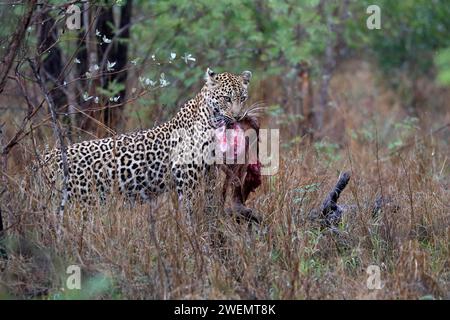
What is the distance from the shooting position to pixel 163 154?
8203 mm

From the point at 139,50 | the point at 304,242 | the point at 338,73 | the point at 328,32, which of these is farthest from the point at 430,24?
the point at 304,242

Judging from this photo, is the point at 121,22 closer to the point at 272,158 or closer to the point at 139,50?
the point at 139,50

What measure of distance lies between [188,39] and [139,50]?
1.18 m

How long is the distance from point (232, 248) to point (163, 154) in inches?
74.0

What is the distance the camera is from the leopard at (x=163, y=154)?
7914mm

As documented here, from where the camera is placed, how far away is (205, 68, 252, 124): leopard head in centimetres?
812

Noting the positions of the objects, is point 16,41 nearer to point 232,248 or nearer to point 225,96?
point 232,248

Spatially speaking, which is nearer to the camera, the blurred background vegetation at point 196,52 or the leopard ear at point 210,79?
the leopard ear at point 210,79

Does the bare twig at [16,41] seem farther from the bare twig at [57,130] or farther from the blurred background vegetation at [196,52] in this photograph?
the blurred background vegetation at [196,52]

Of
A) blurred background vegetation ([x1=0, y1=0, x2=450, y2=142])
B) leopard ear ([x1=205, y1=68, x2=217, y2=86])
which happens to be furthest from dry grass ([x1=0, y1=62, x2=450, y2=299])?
blurred background vegetation ([x1=0, y1=0, x2=450, y2=142])

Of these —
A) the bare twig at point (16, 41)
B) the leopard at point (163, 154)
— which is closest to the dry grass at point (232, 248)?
the leopard at point (163, 154)

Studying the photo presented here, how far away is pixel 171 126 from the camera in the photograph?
8.31m

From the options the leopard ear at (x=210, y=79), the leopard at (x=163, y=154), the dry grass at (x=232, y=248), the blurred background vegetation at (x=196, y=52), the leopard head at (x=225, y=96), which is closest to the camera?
the dry grass at (x=232, y=248)
